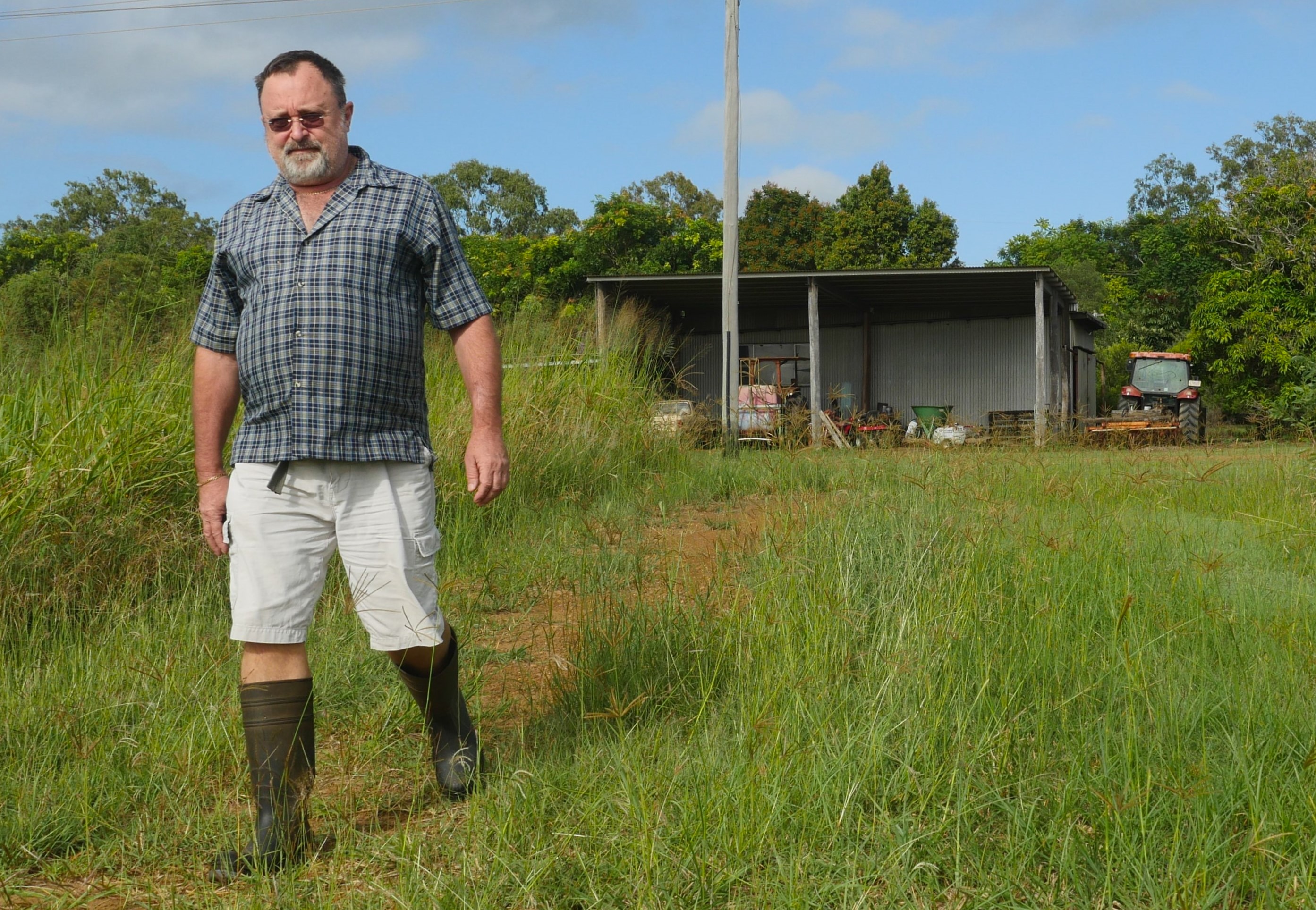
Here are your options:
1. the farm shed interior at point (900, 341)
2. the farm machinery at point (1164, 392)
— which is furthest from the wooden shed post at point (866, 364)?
the farm machinery at point (1164, 392)

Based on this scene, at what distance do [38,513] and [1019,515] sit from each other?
4.18 m

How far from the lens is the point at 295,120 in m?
2.73

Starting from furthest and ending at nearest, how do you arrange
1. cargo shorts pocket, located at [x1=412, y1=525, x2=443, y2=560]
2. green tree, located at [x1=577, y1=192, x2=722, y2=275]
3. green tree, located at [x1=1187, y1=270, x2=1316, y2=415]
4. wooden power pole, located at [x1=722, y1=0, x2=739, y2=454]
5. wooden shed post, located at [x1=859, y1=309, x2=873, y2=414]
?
green tree, located at [x1=577, y1=192, x2=722, y2=275] < green tree, located at [x1=1187, y1=270, x2=1316, y2=415] < wooden shed post, located at [x1=859, y1=309, x2=873, y2=414] < wooden power pole, located at [x1=722, y1=0, x2=739, y2=454] < cargo shorts pocket, located at [x1=412, y1=525, x2=443, y2=560]

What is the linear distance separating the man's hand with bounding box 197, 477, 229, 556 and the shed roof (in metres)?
14.6

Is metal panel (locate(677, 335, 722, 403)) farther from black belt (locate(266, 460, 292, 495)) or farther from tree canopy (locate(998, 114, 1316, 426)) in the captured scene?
black belt (locate(266, 460, 292, 495))

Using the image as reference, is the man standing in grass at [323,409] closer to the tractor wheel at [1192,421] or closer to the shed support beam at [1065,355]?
the tractor wheel at [1192,421]

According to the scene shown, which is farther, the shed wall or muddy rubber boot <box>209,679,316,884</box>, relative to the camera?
the shed wall

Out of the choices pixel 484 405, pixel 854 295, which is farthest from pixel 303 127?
pixel 854 295

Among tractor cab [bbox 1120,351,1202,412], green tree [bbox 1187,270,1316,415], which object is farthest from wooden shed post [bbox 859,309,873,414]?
green tree [bbox 1187,270,1316,415]

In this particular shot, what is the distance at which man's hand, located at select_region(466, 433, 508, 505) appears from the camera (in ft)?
9.02

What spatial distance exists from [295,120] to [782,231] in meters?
40.8

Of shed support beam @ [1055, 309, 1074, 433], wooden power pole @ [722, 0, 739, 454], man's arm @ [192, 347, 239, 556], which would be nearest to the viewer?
man's arm @ [192, 347, 239, 556]

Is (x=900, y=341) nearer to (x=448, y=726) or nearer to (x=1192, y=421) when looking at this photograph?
(x=1192, y=421)

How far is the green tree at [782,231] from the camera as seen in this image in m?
41.8
